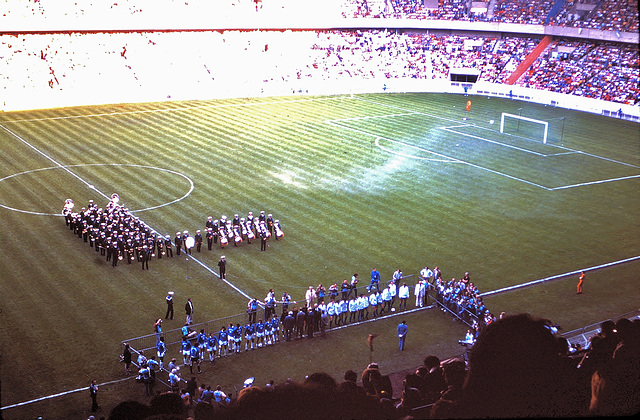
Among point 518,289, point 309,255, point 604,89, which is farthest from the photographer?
point 604,89

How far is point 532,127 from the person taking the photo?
47.3 meters

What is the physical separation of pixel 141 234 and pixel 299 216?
7.19m

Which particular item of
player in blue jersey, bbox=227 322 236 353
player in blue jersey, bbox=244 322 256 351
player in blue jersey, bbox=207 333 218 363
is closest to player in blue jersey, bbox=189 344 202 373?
player in blue jersey, bbox=207 333 218 363

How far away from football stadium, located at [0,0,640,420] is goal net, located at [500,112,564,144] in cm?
28

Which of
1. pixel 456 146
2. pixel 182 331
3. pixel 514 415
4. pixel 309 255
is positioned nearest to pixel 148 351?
pixel 182 331

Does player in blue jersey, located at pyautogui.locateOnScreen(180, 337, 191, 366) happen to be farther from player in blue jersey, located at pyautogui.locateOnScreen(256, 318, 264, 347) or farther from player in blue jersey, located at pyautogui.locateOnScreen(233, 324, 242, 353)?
player in blue jersey, located at pyautogui.locateOnScreen(256, 318, 264, 347)

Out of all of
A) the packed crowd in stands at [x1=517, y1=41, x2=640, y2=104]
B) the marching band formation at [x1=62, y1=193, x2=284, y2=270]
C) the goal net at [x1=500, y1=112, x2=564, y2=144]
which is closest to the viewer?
the marching band formation at [x1=62, y1=193, x2=284, y2=270]

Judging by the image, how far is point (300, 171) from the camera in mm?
35156

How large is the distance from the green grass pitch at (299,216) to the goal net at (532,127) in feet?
1.83

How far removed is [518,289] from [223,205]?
44.1 feet

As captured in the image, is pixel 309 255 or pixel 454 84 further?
pixel 454 84

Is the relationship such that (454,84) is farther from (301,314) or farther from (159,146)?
(301,314)

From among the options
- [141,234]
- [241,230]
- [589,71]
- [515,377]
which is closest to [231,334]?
[141,234]

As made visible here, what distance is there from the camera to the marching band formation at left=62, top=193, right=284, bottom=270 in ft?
77.2
